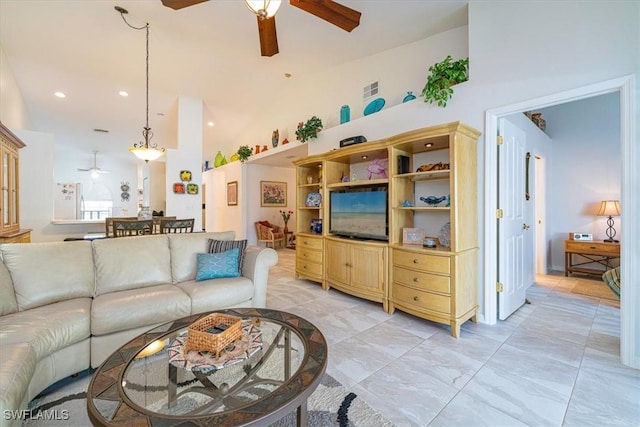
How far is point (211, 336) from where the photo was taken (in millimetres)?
1302

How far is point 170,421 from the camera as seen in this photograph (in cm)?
92

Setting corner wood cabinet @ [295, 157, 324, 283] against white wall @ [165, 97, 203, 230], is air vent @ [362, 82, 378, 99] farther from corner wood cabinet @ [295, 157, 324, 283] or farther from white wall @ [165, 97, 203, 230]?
white wall @ [165, 97, 203, 230]

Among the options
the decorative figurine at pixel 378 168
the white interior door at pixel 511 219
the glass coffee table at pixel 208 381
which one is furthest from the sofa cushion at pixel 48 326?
the white interior door at pixel 511 219

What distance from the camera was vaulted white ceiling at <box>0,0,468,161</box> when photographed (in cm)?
328

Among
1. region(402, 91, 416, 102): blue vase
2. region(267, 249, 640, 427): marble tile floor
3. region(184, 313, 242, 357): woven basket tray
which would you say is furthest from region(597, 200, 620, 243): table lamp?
region(184, 313, 242, 357): woven basket tray

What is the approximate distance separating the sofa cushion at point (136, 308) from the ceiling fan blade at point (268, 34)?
2.46 m

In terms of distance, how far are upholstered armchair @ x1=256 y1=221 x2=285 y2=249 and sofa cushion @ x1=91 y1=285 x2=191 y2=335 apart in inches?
185

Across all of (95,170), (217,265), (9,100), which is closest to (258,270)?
(217,265)

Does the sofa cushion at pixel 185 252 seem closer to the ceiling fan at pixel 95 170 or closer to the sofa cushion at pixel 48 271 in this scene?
the sofa cushion at pixel 48 271

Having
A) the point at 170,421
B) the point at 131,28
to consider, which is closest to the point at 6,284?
the point at 170,421

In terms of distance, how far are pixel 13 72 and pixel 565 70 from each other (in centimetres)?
784

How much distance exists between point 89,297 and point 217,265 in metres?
1.01

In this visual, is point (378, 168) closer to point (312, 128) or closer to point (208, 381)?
point (312, 128)

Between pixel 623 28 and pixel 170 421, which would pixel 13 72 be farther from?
pixel 623 28
